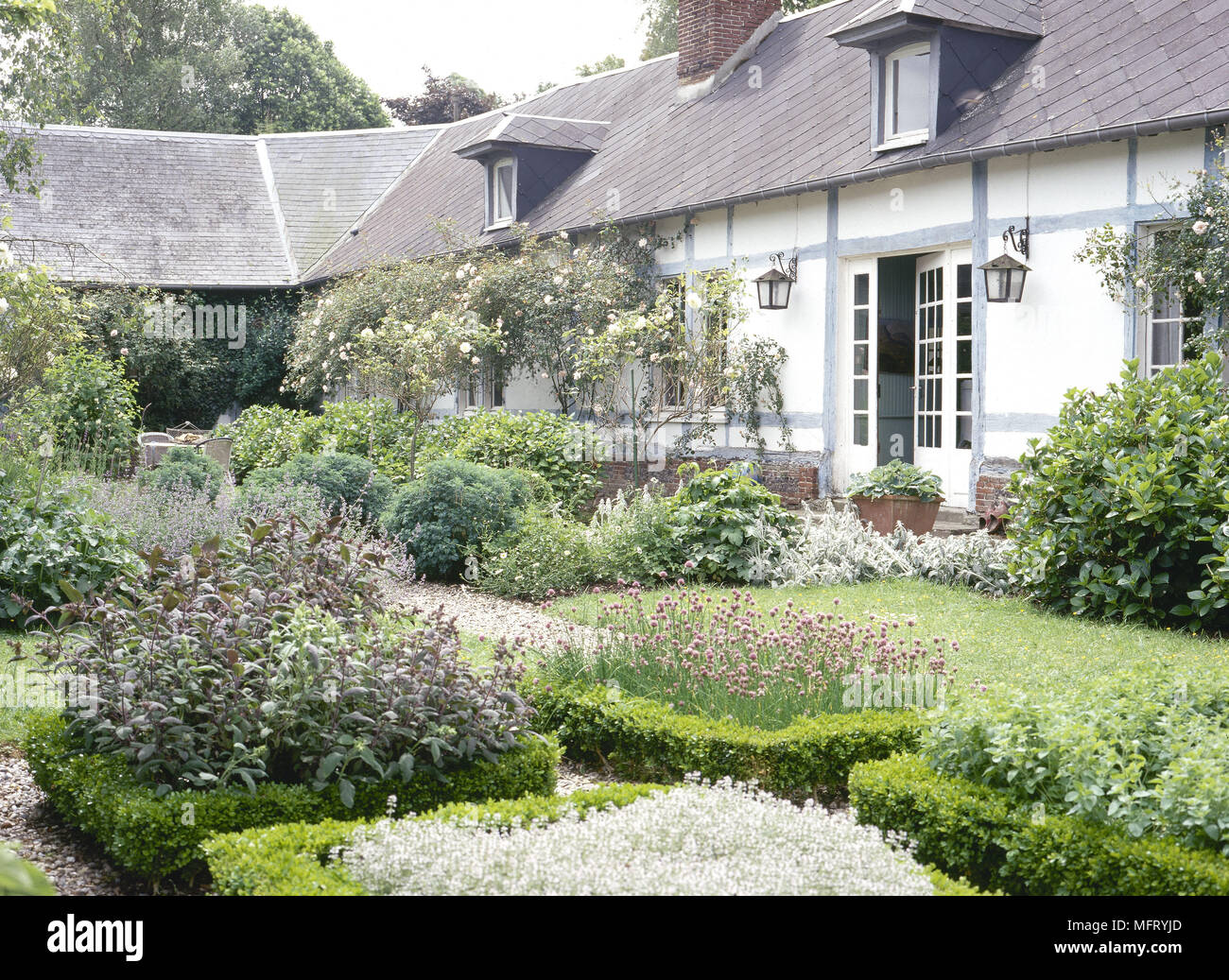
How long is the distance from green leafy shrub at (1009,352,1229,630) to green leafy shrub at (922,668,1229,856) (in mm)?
2937

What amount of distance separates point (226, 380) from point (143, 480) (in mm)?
11366

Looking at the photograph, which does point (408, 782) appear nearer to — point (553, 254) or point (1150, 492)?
point (1150, 492)

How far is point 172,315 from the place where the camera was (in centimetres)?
2130

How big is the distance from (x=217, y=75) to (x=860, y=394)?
2874cm

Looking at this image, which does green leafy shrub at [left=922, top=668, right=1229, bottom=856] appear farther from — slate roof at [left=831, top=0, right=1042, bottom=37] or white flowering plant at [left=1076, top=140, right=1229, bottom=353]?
slate roof at [left=831, top=0, right=1042, bottom=37]

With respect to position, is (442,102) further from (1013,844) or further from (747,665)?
(1013,844)

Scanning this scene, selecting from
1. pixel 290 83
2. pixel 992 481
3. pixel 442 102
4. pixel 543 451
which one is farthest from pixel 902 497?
pixel 290 83

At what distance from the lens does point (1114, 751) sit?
348 cm

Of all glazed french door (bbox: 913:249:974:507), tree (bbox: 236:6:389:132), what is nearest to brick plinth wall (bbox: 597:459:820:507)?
glazed french door (bbox: 913:249:974:507)

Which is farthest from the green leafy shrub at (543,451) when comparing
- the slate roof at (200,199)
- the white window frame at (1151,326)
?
the slate roof at (200,199)

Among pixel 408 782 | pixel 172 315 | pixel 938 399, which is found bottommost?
pixel 408 782

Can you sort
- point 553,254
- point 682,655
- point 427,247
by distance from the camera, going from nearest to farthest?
point 682,655 → point 553,254 → point 427,247

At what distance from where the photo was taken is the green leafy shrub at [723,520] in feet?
29.7

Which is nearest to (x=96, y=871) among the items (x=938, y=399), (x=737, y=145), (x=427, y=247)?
(x=938, y=399)
